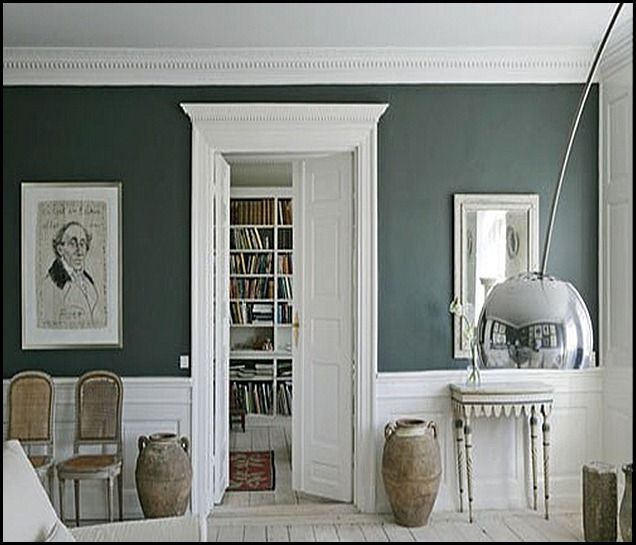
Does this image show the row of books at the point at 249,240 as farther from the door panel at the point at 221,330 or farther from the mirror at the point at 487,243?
the mirror at the point at 487,243

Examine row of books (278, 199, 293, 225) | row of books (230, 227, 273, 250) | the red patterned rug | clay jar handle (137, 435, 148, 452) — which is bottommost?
the red patterned rug

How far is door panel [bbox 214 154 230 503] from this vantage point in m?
5.63

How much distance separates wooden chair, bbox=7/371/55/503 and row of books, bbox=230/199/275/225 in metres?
→ 3.82

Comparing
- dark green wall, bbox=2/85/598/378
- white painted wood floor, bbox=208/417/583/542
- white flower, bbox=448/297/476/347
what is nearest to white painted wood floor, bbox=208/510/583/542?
white painted wood floor, bbox=208/417/583/542

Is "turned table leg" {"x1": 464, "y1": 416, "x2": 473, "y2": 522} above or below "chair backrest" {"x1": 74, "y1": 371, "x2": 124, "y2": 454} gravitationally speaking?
below

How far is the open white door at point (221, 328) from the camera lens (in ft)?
18.4

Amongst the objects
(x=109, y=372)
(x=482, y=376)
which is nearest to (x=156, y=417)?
(x=109, y=372)

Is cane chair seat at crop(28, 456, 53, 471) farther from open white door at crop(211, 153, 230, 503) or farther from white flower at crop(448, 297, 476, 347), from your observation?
white flower at crop(448, 297, 476, 347)

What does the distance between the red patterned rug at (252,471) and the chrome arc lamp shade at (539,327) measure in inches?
138

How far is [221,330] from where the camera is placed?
5754 mm

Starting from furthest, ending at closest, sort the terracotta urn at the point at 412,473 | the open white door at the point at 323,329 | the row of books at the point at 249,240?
the row of books at the point at 249,240 < the open white door at the point at 323,329 < the terracotta urn at the point at 412,473

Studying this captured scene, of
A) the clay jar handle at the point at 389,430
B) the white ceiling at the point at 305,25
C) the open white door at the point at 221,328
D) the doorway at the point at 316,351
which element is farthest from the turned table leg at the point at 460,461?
the white ceiling at the point at 305,25

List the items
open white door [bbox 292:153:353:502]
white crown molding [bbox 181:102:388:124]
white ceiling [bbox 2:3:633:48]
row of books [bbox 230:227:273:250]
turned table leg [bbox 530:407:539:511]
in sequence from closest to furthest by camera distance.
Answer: white ceiling [bbox 2:3:633:48]
turned table leg [bbox 530:407:539:511]
white crown molding [bbox 181:102:388:124]
open white door [bbox 292:153:353:502]
row of books [bbox 230:227:273:250]

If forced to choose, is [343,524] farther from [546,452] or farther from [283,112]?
[283,112]
